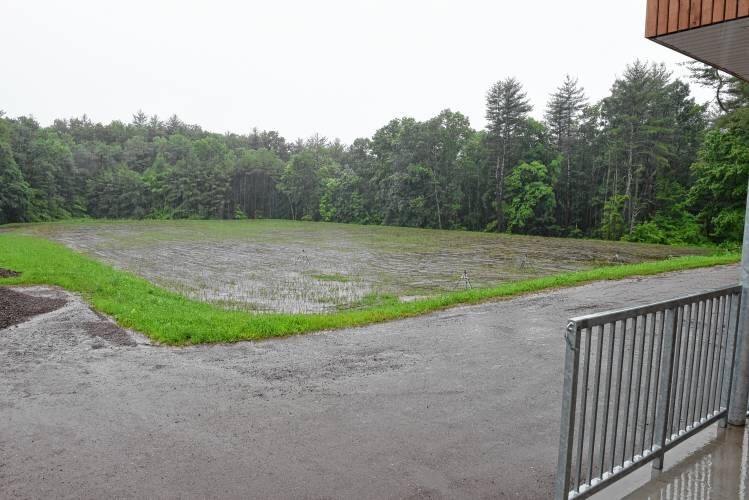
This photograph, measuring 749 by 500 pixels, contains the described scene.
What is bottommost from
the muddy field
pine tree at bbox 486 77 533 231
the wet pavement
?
the muddy field

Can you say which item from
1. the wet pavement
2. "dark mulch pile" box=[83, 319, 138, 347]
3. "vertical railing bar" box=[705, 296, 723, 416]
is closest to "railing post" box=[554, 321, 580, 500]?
the wet pavement

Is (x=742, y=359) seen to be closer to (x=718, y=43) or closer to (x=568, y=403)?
(x=568, y=403)

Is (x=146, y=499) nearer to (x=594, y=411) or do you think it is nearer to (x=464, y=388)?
(x=594, y=411)

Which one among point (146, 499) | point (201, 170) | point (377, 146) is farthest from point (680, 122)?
point (201, 170)

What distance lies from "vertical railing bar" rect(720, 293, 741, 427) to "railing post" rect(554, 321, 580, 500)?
1.93 metres

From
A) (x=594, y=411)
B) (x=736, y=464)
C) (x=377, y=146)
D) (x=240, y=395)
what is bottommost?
(x=240, y=395)

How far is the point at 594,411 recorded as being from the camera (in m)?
2.97

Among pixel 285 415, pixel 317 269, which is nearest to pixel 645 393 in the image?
pixel 285 415

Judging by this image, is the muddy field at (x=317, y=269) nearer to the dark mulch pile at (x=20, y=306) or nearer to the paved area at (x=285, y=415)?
the dark mulch pile at (x=20, y=306)

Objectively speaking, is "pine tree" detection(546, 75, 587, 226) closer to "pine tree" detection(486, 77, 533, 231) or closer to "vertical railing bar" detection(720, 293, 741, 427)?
"pine tree" detection(486, 77, 533, 231)

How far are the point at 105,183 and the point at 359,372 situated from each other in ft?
258

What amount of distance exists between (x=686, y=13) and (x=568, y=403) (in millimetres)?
2938

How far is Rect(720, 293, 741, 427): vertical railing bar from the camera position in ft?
12.5

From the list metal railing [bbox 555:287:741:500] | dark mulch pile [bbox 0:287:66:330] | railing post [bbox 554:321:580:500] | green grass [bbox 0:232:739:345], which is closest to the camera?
railing post [bbox 554:321:580:500]
